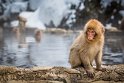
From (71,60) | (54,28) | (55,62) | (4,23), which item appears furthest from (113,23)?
(71,60)

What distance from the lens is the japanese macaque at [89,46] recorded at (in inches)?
160

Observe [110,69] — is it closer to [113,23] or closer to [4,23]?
[113,23]

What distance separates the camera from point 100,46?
4.27 meters

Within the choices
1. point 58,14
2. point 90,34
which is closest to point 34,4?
point 58,14

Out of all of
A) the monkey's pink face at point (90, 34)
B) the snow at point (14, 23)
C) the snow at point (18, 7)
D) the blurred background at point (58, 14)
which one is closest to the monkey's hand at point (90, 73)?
the monkey's pink face at point (90, 34)

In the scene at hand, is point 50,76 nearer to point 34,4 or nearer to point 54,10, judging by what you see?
point 54,10

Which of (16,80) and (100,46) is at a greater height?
(100,46)

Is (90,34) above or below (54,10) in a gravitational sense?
above

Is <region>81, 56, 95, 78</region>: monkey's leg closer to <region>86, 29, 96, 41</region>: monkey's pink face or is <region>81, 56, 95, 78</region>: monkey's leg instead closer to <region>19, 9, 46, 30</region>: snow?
<region>86, 29, 96, 41</region>: monkey's pink face

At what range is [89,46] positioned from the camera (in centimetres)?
420

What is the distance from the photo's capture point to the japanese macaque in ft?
13.3

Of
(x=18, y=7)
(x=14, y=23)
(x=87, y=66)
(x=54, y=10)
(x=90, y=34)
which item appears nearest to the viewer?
(x=90, y=34)

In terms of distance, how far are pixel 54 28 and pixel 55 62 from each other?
14.5 m

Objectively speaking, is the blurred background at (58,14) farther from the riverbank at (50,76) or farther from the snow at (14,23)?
the riverbank at (50,76)
